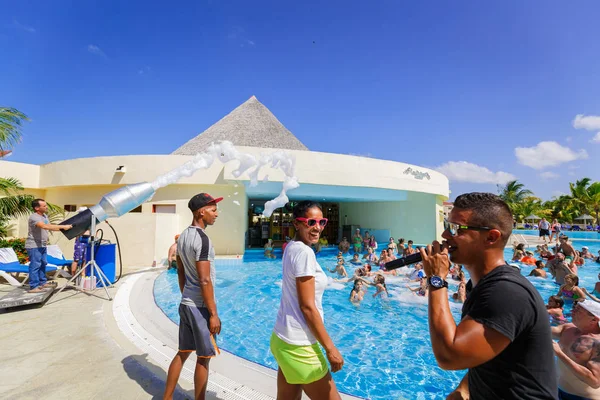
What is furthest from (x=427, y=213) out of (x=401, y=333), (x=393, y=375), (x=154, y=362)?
(x=154, y=362)

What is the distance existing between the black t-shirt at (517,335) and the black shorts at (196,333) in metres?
1.98

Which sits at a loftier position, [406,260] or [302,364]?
[406,260]

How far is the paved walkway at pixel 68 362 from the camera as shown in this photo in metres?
2.72

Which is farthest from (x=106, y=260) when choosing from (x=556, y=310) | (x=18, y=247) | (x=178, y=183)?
(x=556, y=310)

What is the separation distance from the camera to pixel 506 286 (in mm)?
1138

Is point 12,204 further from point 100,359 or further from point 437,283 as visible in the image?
point 437,283

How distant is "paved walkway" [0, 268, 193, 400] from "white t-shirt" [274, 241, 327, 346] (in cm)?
156

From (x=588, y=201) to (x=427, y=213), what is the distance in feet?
109

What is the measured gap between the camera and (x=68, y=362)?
3.25 metres

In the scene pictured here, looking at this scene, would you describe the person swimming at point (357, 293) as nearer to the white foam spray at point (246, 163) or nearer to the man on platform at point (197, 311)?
the man on platform at point (197, 311)

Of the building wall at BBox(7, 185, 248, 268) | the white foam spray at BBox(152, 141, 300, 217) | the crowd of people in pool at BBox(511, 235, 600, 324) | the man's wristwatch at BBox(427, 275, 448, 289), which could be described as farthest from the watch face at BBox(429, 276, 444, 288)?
the white foam spray at BBox(152, 141, 300, 217)

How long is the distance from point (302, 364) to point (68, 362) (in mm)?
3063

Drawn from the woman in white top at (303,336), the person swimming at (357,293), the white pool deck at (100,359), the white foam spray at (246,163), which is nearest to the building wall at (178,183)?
the white foam spray at (246,163)

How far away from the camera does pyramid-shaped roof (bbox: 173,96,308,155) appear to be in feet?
65.4
